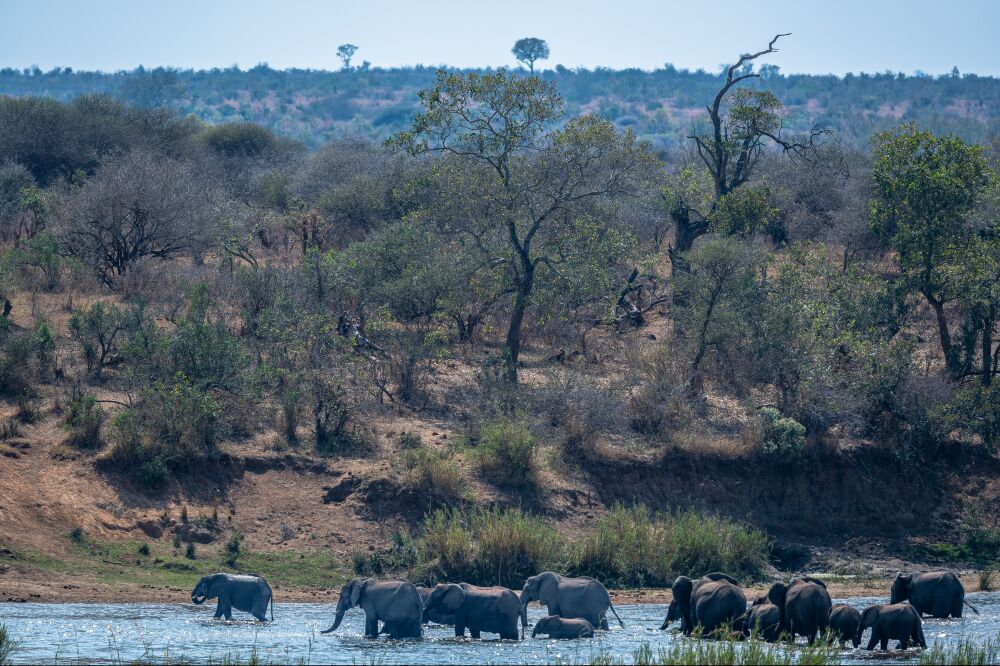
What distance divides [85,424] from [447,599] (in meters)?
8.06

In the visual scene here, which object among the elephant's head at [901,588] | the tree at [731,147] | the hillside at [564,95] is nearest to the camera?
the elephant's head at [901,588]

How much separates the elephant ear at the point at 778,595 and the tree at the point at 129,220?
1760 cm

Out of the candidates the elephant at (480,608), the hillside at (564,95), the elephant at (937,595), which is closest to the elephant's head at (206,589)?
the elephant at (480,608)

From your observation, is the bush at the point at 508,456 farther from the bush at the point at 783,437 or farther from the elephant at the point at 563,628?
the elephant at the point at 563,628

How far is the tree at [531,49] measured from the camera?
390 feet

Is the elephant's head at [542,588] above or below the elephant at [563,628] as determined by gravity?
above

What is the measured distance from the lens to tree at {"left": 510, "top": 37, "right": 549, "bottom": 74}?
118875mm

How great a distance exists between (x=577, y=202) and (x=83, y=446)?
11305 mm

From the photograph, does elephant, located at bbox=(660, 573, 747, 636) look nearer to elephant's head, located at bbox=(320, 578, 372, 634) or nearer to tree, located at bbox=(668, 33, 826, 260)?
elephant's head, located at bbox=(320, 578, 372, 634)

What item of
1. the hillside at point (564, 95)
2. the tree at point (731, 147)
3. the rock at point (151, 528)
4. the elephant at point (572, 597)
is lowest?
the rock at point (151, 528)

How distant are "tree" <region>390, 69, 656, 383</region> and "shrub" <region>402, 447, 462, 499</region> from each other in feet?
14.8

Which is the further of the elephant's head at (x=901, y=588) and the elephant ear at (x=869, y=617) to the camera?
the elephant's head at (x=901, y=588)

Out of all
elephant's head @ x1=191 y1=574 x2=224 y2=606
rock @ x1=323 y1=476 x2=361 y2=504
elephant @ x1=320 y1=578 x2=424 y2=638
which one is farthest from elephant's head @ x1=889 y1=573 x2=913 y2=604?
elephant's head @ x1=191 y1=574 x2=224 y2=606

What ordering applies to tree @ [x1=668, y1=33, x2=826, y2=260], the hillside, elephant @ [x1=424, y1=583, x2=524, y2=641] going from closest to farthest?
elephant @ [x1=424, y1=583, x2=524, y2=641] → tree @ [x1=668, y1=33, x2=826, y2=260] → the hillside
